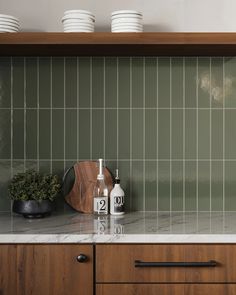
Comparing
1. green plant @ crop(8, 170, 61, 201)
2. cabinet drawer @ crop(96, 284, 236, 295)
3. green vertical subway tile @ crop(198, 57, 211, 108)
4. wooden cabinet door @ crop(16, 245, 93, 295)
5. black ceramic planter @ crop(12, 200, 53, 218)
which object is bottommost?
cabinet drawer @ crop(96, 284, 236, 295)

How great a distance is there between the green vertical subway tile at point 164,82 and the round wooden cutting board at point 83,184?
1.53 ft

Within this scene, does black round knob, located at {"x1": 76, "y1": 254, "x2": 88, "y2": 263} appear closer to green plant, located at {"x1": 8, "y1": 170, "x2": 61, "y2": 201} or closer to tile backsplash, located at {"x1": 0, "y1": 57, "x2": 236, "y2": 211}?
green plant, located at {"x1": 8, "y1": 170, "x2": 61, "y2": 201}

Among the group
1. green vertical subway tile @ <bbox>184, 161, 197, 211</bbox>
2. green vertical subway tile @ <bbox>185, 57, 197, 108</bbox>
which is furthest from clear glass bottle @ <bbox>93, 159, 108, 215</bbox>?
green vertical subway tile @ <bbox>185, 57, 197, 108</bbox>

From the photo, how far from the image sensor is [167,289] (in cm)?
200

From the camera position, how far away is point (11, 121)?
8.60 feet

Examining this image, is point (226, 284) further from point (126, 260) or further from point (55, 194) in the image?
point (55, 194)

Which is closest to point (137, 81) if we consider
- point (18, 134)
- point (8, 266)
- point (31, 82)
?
point (31, 82)

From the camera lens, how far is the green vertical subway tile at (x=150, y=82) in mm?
2623

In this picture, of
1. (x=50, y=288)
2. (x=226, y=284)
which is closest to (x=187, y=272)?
(x=226, y=284)

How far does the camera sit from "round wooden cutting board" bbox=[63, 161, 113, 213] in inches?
101

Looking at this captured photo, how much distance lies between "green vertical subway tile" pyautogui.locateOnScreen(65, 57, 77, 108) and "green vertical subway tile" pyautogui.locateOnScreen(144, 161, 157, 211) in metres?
0.52

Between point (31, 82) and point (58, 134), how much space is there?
31 cm

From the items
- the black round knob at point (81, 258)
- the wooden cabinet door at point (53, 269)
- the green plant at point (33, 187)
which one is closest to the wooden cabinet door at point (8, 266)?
the wooden cabinet door at point (53, 269)

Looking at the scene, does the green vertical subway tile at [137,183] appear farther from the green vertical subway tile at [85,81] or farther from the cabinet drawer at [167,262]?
the cabinet drawer at [167,262]
